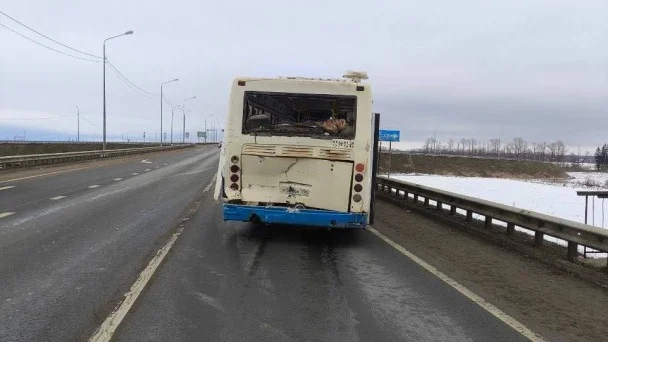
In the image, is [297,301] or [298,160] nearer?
[297,301]

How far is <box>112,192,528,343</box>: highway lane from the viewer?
4609mm

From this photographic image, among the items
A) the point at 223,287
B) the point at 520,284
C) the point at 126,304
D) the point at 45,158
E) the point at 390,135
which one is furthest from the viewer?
the point at 45,158

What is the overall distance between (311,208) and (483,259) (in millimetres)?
2965

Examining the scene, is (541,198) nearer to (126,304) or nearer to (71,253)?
(71,253)

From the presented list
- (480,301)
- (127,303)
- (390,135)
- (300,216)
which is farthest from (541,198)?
(127,303)

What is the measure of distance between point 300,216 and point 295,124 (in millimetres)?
1638

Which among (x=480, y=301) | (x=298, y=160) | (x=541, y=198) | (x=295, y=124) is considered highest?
(x=295, y=124)

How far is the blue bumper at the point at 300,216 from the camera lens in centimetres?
870

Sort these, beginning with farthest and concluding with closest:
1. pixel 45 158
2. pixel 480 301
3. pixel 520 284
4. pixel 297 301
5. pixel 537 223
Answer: pixel 45 158 → pixel 537 223 → pixel 520 284 → pixel 480 301 → pixel 297 301

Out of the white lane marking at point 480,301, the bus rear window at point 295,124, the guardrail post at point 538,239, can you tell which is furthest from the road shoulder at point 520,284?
the bus rear window at point 295,124

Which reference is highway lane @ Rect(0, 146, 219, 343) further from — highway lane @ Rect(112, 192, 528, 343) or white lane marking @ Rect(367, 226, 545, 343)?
white lane marking @ Rect(367, 226, 545, 343)

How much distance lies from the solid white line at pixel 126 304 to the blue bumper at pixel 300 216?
4.97 ft

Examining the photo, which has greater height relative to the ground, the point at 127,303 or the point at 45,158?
the point at 45,158

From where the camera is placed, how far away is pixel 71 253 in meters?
7.56
